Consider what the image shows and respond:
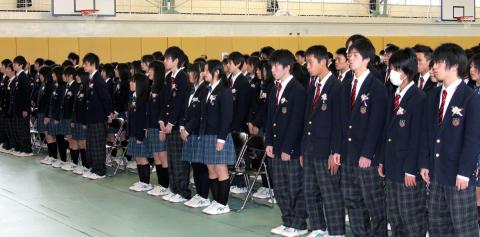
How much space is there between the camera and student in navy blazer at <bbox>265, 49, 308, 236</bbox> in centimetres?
693

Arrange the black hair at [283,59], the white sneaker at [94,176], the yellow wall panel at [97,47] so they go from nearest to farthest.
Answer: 1. the black hair at [283,59]
2. the white sneaker at [94,176]
3. the yellow wall panel at [97,47]

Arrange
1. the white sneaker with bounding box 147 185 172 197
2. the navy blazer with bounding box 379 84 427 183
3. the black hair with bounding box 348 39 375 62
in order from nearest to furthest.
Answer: the navy blazer with bounding box 379 84 427 183, the black hair with bounding box 348 39 375 62, the white sneaker with bounding box 147 185 172 197

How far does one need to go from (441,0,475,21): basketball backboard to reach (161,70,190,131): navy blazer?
16.9 m

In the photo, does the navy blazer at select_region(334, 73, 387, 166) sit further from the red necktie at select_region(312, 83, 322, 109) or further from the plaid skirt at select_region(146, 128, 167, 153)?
the plaid skirt at select_region(146, 128, 167, 153)

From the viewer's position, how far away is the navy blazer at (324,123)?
6.48 m

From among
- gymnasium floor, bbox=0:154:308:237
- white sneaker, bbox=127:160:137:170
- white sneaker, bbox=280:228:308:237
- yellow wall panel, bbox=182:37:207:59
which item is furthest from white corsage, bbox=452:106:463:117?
yellow wall panel, bbox=182:37:207:59

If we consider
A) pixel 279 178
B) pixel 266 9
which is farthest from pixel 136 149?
pixel 266 9

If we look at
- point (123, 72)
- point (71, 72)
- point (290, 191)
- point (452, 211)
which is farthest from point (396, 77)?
point (71, 72)

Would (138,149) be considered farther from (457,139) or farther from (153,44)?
(153,44)

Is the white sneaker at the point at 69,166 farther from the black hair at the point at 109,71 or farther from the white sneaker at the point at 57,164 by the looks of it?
the black hair at the point at 109,71

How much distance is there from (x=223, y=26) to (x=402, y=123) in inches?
614

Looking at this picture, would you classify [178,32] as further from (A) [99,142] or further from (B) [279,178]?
(B) [279,178]

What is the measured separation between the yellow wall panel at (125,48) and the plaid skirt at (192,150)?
1105 cm

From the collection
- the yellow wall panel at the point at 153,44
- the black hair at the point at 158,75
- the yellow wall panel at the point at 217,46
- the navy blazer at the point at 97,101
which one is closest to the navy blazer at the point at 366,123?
the black hair at the point at 158,75
